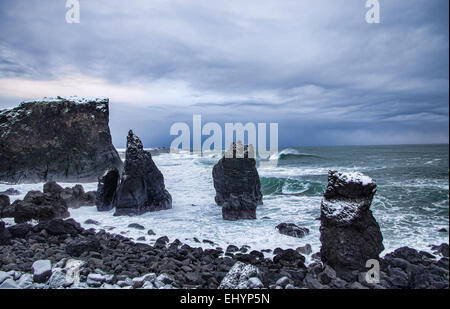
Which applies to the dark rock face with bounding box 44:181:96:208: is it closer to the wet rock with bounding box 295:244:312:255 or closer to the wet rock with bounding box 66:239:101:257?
the wet rock with bounding box 66:239:101:257

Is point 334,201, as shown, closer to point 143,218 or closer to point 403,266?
point 403,266

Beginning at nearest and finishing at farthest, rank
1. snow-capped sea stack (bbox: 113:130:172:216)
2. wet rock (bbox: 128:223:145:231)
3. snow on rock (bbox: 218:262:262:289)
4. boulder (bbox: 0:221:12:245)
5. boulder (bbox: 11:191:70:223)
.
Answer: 1. snow on rock (bbox: 218:262:262:289)
2. boulder (bbox: 0:221:12:245)
3. boulder (bbox: 11:191:70:223)
4. wet rock (bbox: 128:223:145:231)
5. snow-capped sea stack (bbox: 113:130:172:216)

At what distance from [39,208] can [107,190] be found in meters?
2.75

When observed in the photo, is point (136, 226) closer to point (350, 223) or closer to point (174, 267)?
point (174, 267)

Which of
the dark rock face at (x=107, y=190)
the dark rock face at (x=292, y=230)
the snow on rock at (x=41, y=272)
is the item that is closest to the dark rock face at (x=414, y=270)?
the dark rock face at (x=292, y=230)

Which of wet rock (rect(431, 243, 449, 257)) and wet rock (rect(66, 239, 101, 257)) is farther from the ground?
wet rock (rect(66, 239, 101, 257))

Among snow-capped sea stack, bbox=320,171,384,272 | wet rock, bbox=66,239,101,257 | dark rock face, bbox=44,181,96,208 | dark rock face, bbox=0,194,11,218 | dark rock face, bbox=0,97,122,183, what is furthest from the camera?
dark rock face, bbox=0,97,122,183

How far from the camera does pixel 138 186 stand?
9.27 meters

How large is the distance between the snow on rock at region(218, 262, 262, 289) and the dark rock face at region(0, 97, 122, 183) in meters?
9.43

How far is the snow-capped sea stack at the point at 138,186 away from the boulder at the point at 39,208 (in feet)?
5.63

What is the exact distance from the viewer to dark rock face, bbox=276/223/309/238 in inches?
272

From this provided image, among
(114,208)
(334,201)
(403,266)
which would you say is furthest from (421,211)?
(114,208)

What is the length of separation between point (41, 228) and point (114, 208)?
3.73 metres

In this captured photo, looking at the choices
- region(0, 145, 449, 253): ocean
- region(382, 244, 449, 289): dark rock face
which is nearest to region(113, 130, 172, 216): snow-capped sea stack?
region(0, 145, 449, 253): ocean
